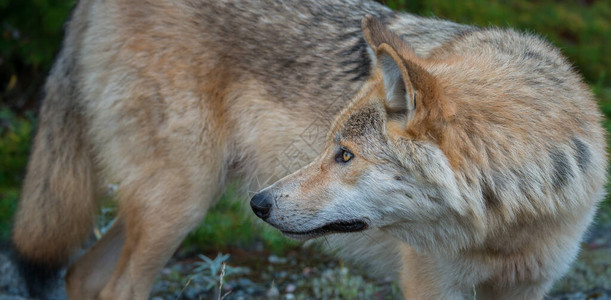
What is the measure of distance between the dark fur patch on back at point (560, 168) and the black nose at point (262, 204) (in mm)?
1193

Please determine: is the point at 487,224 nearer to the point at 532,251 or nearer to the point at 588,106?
the point at 532,251

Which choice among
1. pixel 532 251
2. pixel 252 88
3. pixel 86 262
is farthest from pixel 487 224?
pixel 86 262

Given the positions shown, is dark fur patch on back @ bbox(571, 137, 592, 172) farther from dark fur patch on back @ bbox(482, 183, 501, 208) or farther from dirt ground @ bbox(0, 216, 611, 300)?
dirt ground @ bbox(0, 216, 611, 300)

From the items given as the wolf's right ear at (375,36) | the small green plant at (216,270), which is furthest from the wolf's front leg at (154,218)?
the wolf's right ear at (375,36)

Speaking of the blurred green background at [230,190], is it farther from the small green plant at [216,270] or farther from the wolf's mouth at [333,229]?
the wolf's mouth at [333,229]

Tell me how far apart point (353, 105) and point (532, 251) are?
1.01m

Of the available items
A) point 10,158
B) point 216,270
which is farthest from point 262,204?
point 10,158

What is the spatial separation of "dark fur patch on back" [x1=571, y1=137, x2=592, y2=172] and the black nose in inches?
52.0

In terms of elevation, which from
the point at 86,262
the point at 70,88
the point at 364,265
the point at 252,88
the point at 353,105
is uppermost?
the point at 353,105

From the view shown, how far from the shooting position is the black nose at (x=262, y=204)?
3.12 m

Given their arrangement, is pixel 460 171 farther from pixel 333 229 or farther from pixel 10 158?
pixel 10 158

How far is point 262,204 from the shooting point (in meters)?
3.12

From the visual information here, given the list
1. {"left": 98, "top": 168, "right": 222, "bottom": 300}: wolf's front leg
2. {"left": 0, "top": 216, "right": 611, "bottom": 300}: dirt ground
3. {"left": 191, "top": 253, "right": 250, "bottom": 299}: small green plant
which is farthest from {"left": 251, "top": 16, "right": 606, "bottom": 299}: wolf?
{"left": 0, "top": 216, "right": 611, "bottom": 300}: dirt ground

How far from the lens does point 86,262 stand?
4559 millimetres
